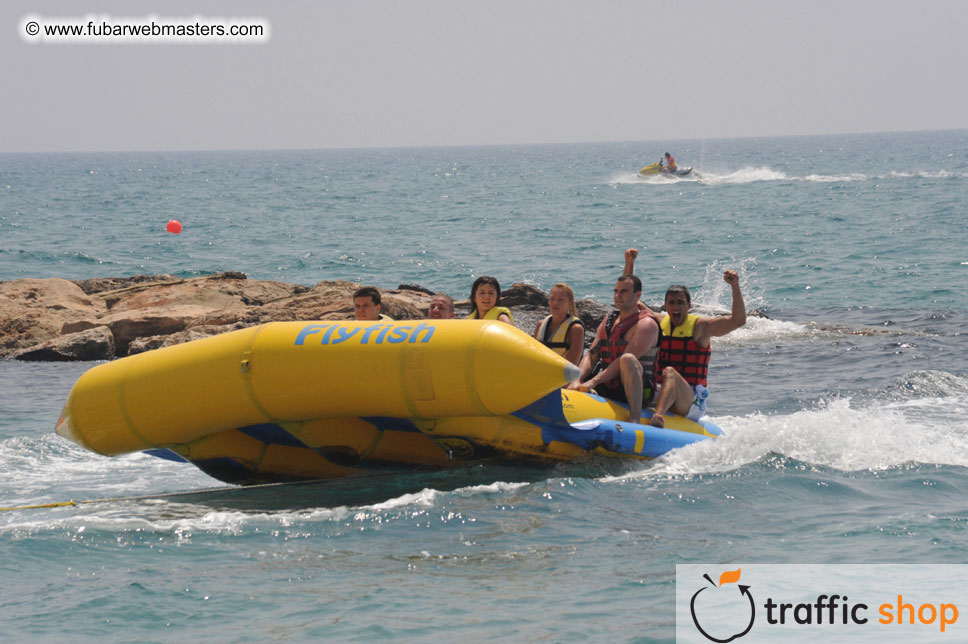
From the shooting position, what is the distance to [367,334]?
5539mm

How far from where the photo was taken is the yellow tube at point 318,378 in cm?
538

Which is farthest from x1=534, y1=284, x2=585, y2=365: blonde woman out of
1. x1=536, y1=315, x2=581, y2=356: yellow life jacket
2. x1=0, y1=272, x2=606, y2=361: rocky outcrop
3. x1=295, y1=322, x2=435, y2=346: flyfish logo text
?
x1=0, y1=272, x2=606, y2=361: rocky outcrop

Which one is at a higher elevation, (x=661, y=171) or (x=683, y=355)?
(x=661, y=171)

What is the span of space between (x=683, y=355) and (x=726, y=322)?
1.29 ft

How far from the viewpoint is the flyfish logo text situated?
5.46 m

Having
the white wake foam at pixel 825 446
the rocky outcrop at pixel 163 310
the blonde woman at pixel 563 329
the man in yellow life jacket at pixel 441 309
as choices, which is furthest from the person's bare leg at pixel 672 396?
the rocky outcrop at pixel 163 310

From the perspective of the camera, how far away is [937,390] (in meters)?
9.27

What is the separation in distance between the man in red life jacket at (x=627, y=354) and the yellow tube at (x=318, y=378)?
1.03 meters

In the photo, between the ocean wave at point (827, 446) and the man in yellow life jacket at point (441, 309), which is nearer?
the ocean wave at point (827, 446)

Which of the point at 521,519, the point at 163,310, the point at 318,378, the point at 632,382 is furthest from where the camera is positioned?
the point at 163,310

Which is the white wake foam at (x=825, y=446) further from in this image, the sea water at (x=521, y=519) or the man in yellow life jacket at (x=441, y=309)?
the man in yellow life jacket at (x=441, y=309)

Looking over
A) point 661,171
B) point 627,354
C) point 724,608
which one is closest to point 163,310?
point 627,354

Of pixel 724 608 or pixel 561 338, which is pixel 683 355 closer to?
pixel 561 338

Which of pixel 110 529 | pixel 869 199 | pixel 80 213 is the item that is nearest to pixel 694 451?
pixel 110 529
